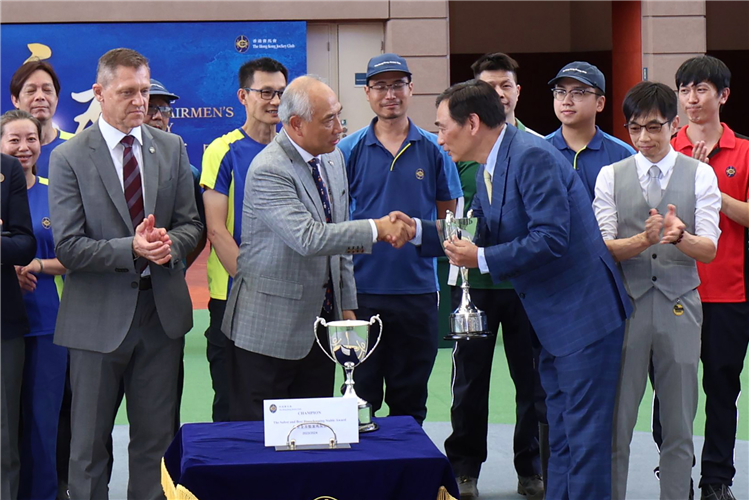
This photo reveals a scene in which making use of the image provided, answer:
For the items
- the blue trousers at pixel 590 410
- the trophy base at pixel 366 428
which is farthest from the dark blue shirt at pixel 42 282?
the blue trousers at pixel 590 410

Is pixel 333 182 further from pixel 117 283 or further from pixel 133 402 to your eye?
pixel 133 402

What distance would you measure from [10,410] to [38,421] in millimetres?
160

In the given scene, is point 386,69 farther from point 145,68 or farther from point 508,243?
point 508,243

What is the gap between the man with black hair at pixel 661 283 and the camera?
3.41m

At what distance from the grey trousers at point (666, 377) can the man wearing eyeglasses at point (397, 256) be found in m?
1.00

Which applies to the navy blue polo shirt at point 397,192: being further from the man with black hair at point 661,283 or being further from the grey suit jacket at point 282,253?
the man with black hair at point 661,283

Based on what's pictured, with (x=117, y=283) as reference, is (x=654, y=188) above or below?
above

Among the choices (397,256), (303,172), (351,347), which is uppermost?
(303,172)

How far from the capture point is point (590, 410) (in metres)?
3.09

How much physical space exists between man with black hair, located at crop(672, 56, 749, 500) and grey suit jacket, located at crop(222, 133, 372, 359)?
1.56m

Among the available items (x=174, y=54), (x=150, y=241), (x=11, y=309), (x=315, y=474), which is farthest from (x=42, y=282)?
(x=174, y=54)

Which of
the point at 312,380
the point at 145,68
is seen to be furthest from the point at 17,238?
the point at 312,380

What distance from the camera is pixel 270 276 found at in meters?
3.31

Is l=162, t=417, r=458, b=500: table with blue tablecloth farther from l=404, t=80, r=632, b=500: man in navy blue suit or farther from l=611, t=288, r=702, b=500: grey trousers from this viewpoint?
l=611, t=288, r=702, b=500: grey trousers
